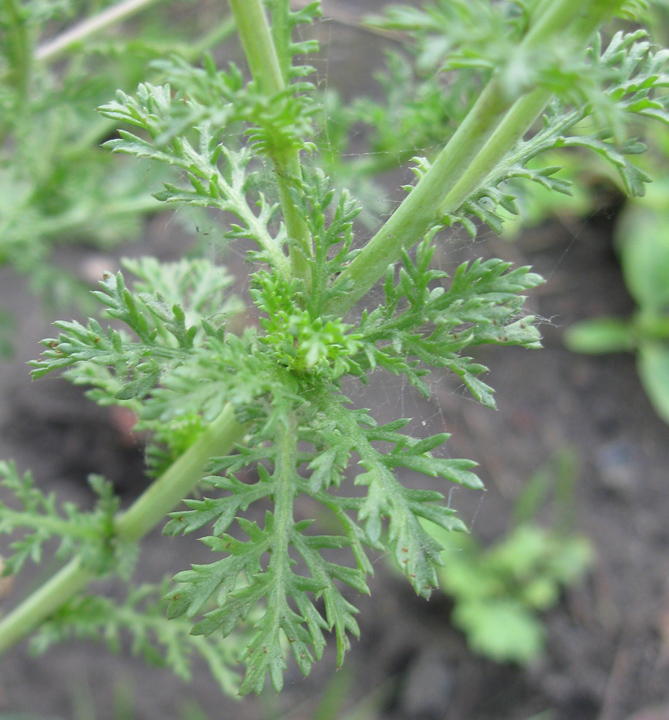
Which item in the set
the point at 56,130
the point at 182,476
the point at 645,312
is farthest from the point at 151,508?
the point at 645,312

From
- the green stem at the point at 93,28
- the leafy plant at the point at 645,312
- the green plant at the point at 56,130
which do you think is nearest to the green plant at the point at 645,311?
the leafy plant at the point at 645,312

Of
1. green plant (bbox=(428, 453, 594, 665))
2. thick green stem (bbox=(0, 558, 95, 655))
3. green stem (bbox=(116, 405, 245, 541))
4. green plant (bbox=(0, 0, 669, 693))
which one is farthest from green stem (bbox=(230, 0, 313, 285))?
green plant (bbox=(428, 453, 594, 665))

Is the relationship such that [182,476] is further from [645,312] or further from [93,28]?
[645,312]

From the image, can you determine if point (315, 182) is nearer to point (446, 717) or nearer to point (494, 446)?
point (446, 717)

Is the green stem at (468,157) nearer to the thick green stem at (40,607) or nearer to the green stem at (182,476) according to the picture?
the green stem at (182,476)

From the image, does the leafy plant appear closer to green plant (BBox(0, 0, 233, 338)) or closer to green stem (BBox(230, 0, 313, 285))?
green plant (BBox(0, 0, 233, 338))
